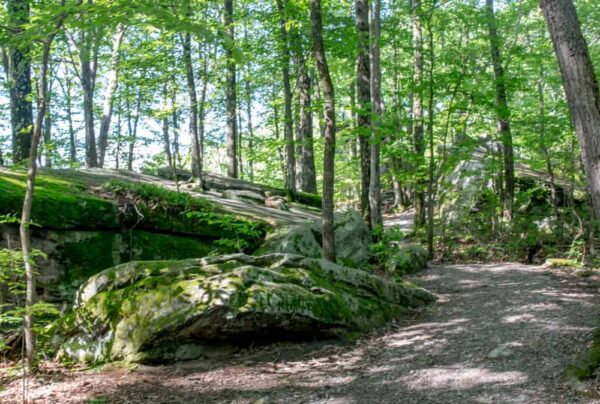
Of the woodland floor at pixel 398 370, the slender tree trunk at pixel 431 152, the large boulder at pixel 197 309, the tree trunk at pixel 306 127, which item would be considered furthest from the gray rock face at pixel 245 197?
the woodland floor at pixel 398 370

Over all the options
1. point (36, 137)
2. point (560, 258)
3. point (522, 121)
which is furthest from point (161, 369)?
point (522, 121)

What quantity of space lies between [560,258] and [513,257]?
1225mm

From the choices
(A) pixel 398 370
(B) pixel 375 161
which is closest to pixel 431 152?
(B) pixel 375 161

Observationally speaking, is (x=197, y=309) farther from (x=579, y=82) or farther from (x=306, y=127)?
(x=306, y=127)

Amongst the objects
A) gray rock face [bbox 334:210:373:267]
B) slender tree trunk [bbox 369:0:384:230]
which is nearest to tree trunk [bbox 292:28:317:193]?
slender tree trunk [bbox 369:0:384:230]

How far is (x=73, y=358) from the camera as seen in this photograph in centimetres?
597

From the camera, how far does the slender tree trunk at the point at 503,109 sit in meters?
11.7

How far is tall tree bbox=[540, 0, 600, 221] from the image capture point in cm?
436

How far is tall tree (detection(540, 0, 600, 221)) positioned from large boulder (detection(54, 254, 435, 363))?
3.52 m

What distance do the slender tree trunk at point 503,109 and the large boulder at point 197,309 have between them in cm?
735

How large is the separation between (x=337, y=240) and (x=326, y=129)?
3769 millimetres

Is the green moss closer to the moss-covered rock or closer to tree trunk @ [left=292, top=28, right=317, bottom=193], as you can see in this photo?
the moss-covered rock

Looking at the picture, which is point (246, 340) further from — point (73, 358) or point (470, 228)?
point (470, 228)

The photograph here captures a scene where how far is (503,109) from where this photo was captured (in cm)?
1131
